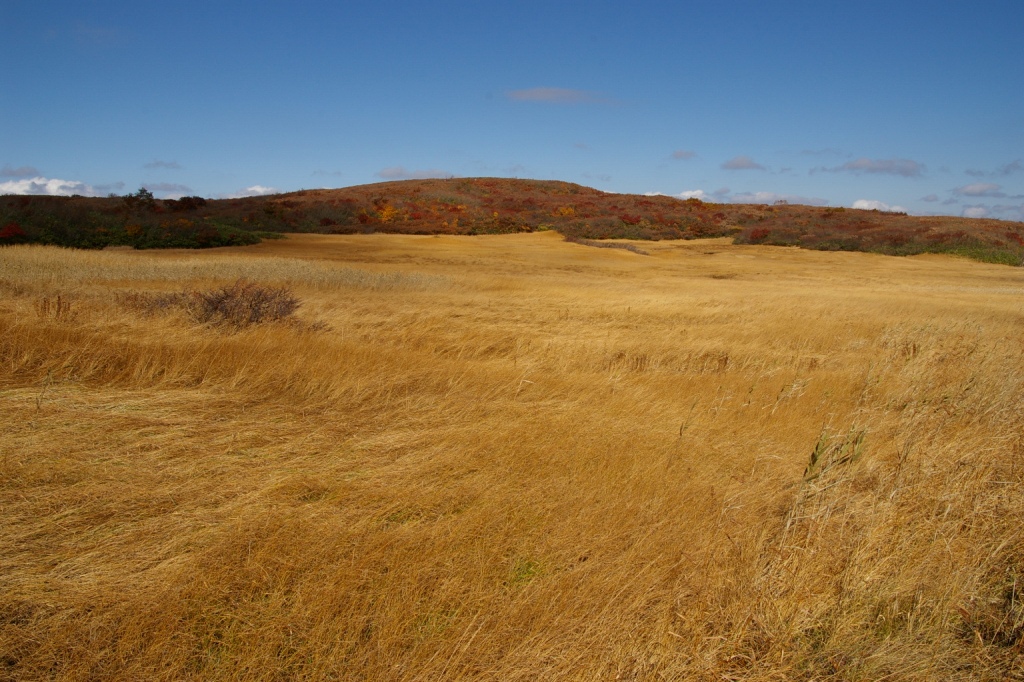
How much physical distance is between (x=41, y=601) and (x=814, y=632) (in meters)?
3.15

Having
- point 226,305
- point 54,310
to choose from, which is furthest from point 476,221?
point 54,310

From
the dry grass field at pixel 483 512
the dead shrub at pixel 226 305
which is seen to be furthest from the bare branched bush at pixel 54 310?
the dead shrub at pixel 226 305

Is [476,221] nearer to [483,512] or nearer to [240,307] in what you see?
[240,307]

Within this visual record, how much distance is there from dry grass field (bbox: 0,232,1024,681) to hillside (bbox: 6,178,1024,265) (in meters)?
21.0

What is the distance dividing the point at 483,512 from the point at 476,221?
40.6 meters

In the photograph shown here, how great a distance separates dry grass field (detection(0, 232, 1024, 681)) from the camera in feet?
7.80

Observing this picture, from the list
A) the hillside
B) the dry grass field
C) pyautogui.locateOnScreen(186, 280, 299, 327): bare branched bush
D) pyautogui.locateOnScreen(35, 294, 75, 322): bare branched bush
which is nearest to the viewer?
the dry grass field

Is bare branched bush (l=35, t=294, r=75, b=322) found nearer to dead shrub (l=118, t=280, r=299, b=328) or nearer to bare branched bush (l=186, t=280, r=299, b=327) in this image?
dead shrub (l=118, t=280, r=299, b=328)

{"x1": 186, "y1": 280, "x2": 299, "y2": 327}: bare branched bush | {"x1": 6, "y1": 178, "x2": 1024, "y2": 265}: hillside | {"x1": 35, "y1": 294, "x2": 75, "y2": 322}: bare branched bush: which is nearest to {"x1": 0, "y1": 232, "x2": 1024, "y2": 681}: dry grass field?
{"x1": 35, "y1": 294, "x2": 75, "y2": 322}: bare branched bush

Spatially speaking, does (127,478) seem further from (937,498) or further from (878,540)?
(937,498)

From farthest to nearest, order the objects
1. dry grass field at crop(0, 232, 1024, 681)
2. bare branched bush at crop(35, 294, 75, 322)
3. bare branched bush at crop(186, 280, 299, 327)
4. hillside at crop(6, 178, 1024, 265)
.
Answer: hillside at crop(6, 178, 1024, 265) → bare branched bush at crop(186, 280, 299, 327) → bare branched bush at crop(35, 294, 75, 322) → dry grass field at crop(0, 232, 1024, 681)

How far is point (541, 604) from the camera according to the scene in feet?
8.51

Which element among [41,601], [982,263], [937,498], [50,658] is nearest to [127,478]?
[41,601]

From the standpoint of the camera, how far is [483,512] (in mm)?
3240
